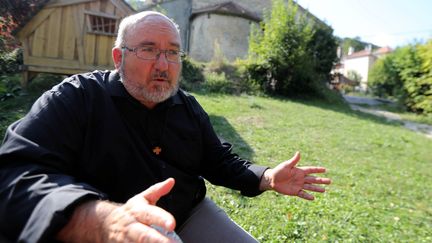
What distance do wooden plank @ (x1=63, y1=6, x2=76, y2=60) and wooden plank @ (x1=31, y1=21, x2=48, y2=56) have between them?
0.49 metres

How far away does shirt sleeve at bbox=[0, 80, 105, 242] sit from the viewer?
124cm

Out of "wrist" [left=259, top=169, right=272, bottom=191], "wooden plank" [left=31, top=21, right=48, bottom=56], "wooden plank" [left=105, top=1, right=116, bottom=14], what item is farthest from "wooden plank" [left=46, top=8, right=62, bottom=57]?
"wrist" [left=259, top=169, right=272, bottom=191]

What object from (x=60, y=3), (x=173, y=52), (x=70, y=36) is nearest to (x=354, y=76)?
(x=70, y=36)

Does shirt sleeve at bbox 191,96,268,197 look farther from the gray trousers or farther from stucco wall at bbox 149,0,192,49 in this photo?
stucco wall at bbox 149,0,192,49

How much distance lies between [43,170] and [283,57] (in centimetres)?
1664

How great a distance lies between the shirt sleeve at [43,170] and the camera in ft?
4.05

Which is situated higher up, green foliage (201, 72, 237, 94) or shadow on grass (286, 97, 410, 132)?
green foliage (201, 72, 237, 94)

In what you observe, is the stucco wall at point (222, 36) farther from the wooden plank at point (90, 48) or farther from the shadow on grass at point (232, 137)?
the shadow on grass at point (232, 137)

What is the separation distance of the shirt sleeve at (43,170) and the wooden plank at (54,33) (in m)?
8.52

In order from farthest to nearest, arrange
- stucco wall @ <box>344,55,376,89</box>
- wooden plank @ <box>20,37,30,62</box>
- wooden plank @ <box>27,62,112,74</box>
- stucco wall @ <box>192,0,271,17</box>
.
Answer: stucco wall @ <box>344,55,376,89</box> → stucco wall @ <box>192,0,271,17</box> → wooden plank @ <box>27,62,112,74</box> → wooden plank @ <box>20,37,30,62</box>

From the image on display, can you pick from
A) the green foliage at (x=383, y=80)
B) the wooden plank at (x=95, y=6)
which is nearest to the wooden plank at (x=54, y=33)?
the wooden plank at (x=95, y=6)

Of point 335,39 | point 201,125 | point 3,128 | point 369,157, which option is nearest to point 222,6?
point 335,39

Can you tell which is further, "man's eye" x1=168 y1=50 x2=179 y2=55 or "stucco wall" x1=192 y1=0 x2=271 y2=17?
"stucco wall" x1=192 y1=0 x2=271 y2=17

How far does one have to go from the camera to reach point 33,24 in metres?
9.09
